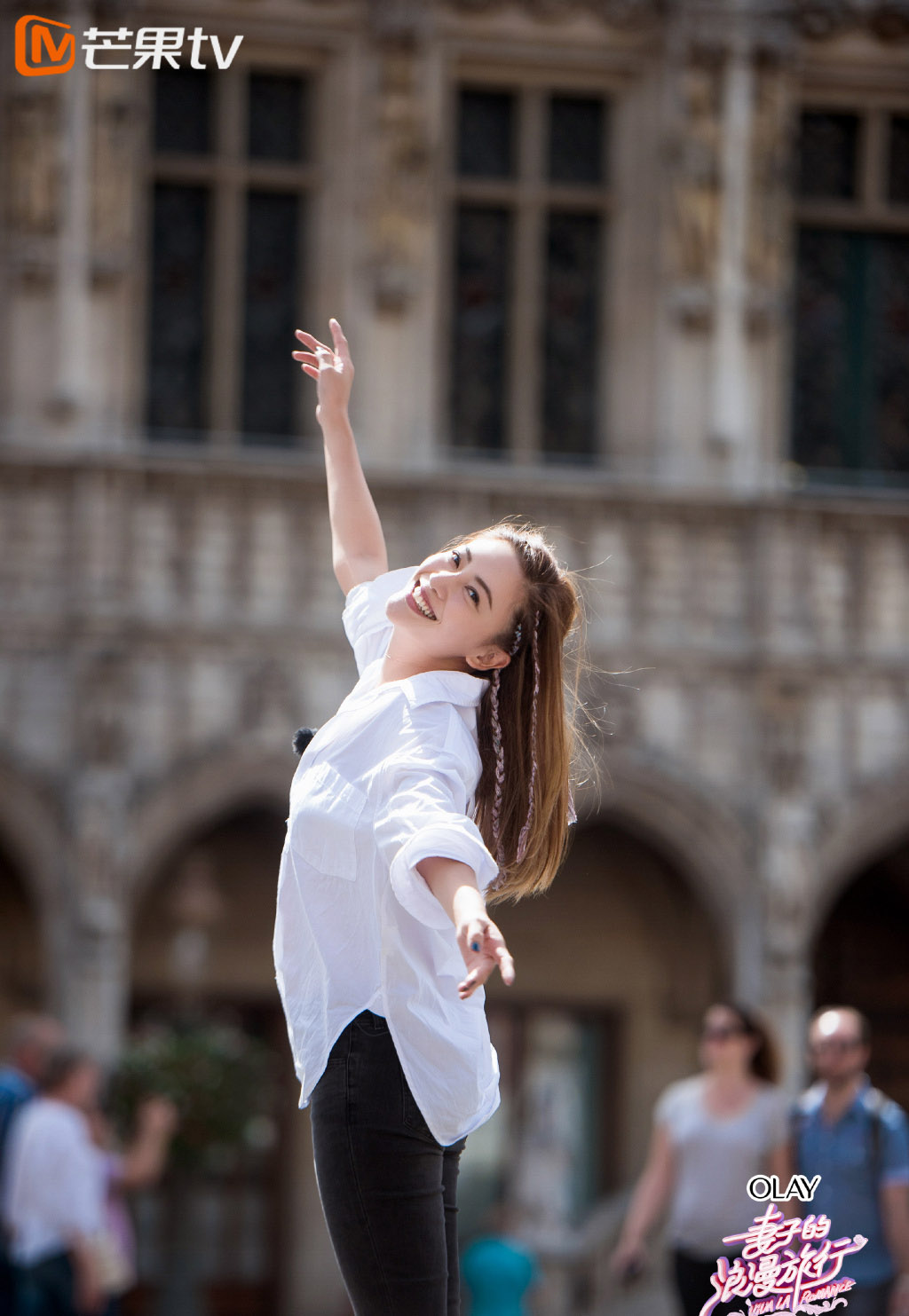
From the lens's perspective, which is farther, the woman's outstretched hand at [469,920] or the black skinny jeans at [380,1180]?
the black skinny jeans at [380,1180]

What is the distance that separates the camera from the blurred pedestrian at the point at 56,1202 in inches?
234

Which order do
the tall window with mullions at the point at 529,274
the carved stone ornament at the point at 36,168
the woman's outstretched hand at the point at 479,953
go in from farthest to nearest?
the tall window with mullions at the point at 529,274, the carved stone ornament at the point at 36,168, the woman's outstretched hand at the point at 479,953

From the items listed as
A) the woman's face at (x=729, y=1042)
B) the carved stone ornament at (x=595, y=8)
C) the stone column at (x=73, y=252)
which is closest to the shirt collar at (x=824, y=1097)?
the woman's face at (x=729, y=1042)

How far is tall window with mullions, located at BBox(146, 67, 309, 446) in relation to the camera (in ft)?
34.9

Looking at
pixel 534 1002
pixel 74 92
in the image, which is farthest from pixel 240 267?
pixel 534 1002

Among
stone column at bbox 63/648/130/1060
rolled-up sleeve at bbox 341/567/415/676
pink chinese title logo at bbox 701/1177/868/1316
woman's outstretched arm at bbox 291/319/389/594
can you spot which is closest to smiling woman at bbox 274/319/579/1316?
rolled-up sleeve at bbox 341/567/415/676

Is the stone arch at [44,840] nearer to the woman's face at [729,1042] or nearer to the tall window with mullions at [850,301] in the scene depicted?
the tall window with mullions at [850,301]

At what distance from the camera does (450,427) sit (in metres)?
10.9

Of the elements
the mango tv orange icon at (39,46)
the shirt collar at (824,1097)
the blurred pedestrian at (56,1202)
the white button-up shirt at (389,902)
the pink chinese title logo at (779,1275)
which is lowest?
the blurred pedestrian at (56,1202)

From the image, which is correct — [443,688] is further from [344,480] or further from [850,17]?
[850,17]

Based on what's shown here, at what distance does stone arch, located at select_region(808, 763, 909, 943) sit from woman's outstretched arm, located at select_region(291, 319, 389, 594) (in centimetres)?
792

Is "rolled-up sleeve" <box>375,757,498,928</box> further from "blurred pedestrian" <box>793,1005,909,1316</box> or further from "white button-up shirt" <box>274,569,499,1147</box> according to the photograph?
"blurred pedestrian" <box>793,1005,909,1316</box>

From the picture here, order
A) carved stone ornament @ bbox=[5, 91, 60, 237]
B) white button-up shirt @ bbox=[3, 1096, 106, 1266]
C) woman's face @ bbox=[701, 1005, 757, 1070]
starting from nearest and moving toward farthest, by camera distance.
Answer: woman's face @ bbox=[701, 1005, 757, 1070]
white button-up shirt @ bbox=[3, 1096, 106, 1266]
carved stone ornament @ bbox=[5, 91, 60, 237]

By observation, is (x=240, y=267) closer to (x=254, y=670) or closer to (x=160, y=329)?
(x=160, y=329)
